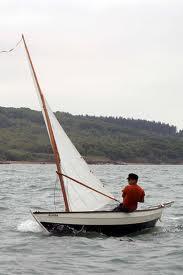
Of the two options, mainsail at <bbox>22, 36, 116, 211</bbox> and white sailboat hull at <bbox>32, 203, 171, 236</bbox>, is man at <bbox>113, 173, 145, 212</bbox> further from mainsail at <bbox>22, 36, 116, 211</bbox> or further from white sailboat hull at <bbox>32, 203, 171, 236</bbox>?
mainsail at <bbox>22, 36, 116, 211</bbox>

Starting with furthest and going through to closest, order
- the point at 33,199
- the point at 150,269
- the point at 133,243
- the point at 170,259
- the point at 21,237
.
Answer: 1. the point at 33,199
2. the point at 21,237
3. the point at 133,243
4. the point at 170,259
5. the point at 150,269

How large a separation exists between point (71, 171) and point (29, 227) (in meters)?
3.23

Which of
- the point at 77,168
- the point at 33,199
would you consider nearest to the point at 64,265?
the point at 77,168

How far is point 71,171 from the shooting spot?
23.7m

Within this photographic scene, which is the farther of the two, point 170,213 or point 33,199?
point 33,199

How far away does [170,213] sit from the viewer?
105ft

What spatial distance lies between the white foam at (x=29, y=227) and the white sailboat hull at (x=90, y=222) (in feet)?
6.68

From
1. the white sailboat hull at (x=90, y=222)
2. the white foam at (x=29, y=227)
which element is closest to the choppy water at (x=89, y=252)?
the white foam at (x=29, y=227)

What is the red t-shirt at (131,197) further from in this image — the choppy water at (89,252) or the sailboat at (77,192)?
the choppy water at (89,252)

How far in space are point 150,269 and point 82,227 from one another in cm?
532

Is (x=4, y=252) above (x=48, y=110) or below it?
below

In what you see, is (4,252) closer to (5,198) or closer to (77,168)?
(77,168)

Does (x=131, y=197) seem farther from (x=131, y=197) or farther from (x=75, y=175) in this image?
(x=75, y=175)

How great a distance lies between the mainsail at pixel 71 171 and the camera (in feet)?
77.5
